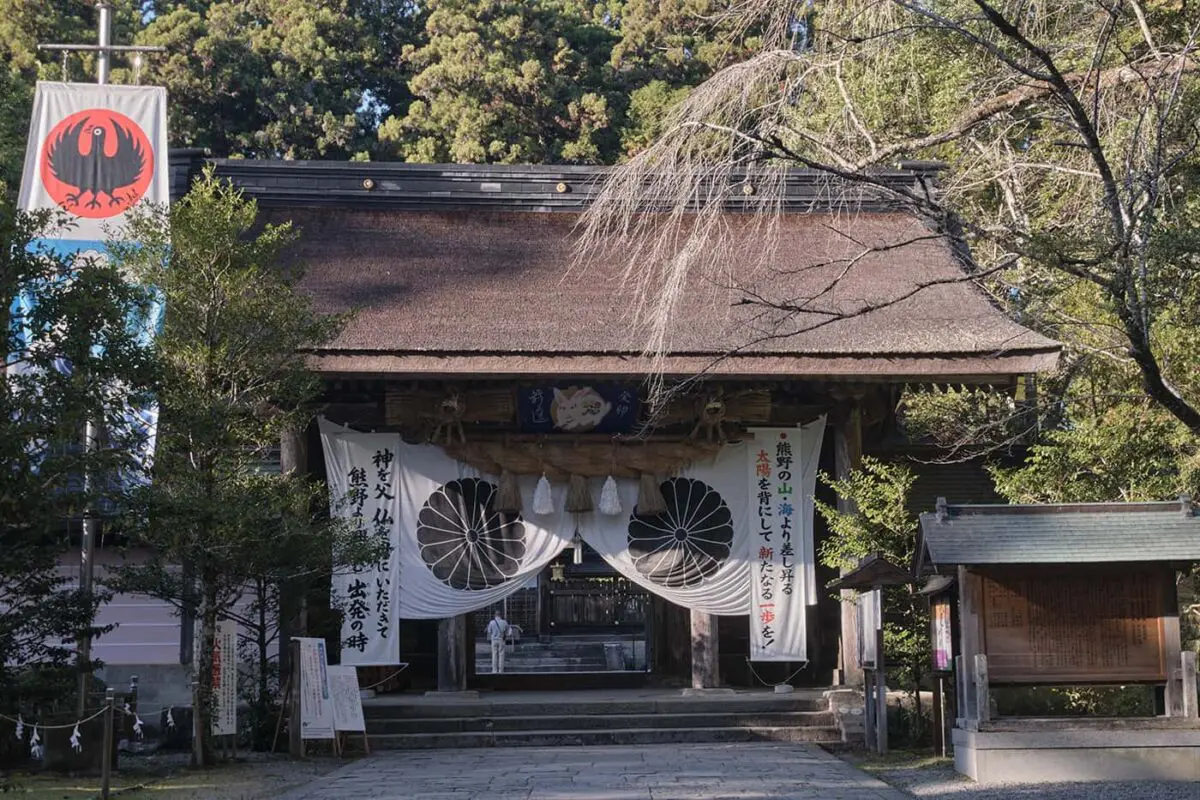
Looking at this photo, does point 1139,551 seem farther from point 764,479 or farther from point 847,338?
point 764,479

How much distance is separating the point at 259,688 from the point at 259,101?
18.9m

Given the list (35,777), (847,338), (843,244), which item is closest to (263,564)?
(35,777)

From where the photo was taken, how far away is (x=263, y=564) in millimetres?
10383

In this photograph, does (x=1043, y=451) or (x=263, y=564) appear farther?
(x=1043, y=451)

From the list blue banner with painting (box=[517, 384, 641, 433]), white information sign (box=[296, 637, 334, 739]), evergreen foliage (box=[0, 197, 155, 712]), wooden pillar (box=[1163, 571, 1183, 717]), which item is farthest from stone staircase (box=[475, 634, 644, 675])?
wooden pillar (box=[1163, 571, 1183, 717])

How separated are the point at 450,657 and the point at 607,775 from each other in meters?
4.12

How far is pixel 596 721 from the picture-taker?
1263 centimetres

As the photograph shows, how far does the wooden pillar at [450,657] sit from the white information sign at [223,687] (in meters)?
3.09

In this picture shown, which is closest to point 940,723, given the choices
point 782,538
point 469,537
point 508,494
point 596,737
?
point 782,538

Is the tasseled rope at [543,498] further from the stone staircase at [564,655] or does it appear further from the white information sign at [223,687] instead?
the stone staircase at [564,655]

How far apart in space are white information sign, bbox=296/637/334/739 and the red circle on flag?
4698 mm

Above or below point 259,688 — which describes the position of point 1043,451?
above

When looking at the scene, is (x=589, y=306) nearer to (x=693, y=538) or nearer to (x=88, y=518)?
(x=693, y=538)

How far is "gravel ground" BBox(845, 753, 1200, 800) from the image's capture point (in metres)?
8.24
